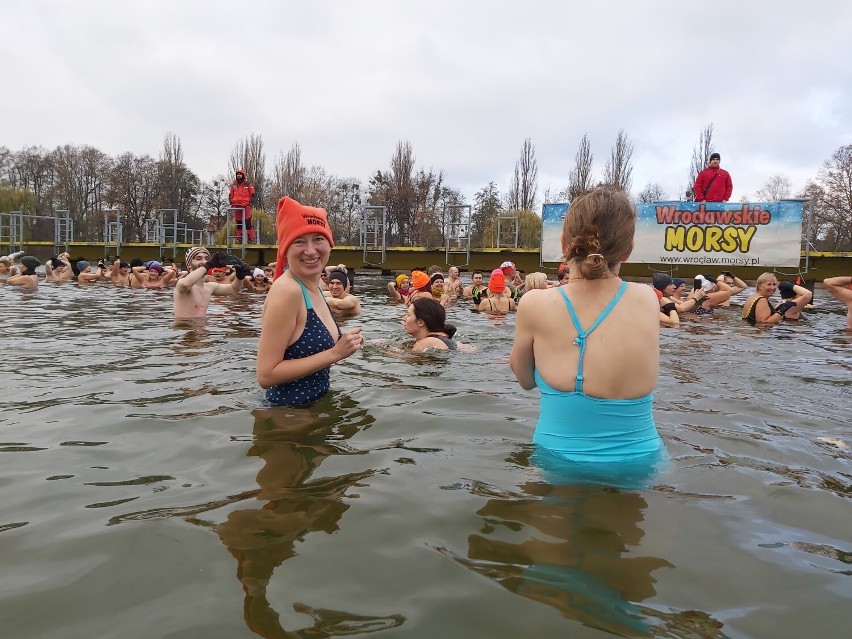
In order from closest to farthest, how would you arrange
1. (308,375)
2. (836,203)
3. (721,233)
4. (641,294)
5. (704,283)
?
(641,294)
(308,375)
(704,283)
(721,233)
(836,203)

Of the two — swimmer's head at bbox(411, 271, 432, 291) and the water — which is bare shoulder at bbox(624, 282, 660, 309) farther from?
swimmer's head at bbox(411, 271, 432, 291)

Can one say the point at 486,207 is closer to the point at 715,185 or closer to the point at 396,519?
the point at 715,185

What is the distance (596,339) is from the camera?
248 centimetres

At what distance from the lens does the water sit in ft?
5.87

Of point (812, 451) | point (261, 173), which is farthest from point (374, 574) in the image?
point (261, 173)

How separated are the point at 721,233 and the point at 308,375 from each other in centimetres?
1518

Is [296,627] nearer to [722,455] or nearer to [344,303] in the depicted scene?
[722,455]

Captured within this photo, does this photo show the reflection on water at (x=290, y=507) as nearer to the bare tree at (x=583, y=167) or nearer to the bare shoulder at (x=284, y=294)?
the bare shoulder at (x=284, y=294)

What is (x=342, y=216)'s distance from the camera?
151 ft

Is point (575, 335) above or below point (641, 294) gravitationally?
below

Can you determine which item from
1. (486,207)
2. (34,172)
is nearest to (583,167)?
(486,207)

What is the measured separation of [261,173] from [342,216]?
850cm

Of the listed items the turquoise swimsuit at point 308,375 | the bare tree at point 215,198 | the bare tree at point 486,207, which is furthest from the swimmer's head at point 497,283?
the bare tree at point 215,198

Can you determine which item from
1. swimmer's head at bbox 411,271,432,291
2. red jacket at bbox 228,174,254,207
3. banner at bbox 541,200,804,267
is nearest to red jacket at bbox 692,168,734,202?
banner at bbox 541,200,804,267
